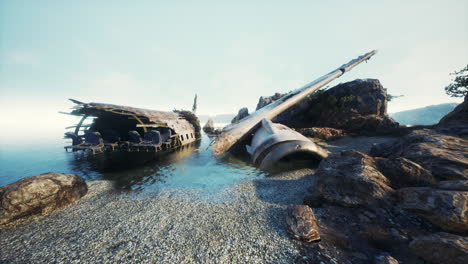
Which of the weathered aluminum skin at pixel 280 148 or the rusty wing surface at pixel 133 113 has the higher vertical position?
the rusty wing surface at pixel 133 113

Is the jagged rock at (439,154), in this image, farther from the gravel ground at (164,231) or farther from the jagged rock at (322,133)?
the jagged rock at (322,133)

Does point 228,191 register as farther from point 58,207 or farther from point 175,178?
point 58,207

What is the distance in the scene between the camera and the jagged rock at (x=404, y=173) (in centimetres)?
429

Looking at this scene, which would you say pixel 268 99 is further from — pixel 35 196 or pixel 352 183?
pixel 35 196

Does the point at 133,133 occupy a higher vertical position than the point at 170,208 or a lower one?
Answer: higher

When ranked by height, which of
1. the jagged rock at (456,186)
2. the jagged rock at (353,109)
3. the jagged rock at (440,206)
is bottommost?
the jagged rock at (440,206)

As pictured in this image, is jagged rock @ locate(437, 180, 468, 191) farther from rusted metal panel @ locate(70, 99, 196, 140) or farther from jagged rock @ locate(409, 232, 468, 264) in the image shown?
rusted metal panel @ locate(70, 99, 196, 140)

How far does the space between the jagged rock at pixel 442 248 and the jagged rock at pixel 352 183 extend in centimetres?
138

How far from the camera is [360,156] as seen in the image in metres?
5.57

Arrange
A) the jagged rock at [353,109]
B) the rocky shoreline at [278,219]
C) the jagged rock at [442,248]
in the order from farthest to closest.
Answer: the jagged rock at [353,109] < the rocky shoreline at [278,219] < the jagged rock at [442,248]

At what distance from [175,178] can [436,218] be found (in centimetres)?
985

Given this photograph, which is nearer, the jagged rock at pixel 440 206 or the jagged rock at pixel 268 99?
the jagged rock at pixel 440 206

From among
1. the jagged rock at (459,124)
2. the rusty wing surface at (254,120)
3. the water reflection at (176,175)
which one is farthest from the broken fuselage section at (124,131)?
the jagged rock at (459,124)

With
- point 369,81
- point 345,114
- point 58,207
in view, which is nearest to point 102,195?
point 58,207
